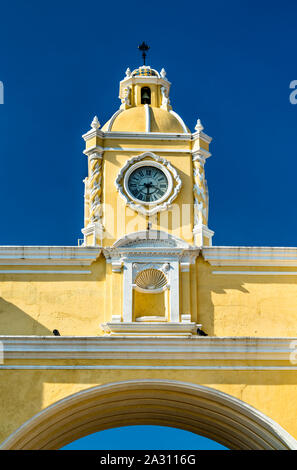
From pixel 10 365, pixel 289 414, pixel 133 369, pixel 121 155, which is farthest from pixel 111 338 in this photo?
pixel 121 155

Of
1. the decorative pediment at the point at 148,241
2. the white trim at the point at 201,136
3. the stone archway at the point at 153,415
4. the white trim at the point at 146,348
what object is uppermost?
the white trim at the point at 201,136

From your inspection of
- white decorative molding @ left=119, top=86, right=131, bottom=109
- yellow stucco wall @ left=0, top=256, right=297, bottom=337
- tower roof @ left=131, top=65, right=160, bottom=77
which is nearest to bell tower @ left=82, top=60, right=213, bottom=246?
white decorative molding @ left=119, top=86, right=131, bottom=109

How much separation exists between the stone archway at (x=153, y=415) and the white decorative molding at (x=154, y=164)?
423 centimetres

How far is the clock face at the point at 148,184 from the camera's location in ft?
67.6

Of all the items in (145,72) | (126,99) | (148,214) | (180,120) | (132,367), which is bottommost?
(132,367)

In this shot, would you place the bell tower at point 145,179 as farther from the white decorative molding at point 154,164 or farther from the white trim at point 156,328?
the white trim at point 156,328

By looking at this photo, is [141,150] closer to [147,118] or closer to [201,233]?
[147,118]

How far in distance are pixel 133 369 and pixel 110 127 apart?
247 inches

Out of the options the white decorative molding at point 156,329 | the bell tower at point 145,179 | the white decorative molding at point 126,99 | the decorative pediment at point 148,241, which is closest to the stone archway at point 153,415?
the white decorative molding at point 156,329

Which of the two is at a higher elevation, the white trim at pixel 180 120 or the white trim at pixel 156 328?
the white trim at pixel 180 120

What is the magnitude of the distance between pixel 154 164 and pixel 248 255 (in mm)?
2891

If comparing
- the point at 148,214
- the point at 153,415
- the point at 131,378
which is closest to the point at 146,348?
the point at 131,378

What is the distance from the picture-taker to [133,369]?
1736 cm

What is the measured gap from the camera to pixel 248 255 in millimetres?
19734
